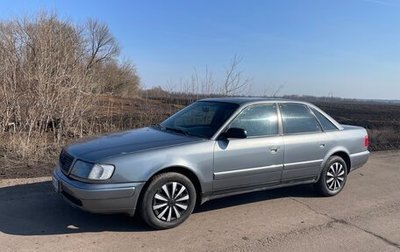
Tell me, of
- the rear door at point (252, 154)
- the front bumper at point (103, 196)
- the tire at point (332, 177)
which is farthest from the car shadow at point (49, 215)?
the tire at point (332, 177)

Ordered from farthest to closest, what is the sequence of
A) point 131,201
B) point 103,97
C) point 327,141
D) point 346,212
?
point 103,97 → point 327,141 → point 346,212 → point 131,201

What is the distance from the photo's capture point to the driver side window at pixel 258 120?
5636 mm

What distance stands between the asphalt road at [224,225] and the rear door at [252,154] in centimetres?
45

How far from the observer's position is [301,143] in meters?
6.06

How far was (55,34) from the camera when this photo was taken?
1029cm

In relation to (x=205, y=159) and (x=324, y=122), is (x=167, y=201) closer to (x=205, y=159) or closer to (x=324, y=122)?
(x=205, y=159)

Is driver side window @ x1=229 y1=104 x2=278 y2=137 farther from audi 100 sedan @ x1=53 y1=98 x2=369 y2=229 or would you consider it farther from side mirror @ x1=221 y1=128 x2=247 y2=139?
side mirror @ x1=221 y1=128 x2=247 y2=139

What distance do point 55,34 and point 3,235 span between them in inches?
277

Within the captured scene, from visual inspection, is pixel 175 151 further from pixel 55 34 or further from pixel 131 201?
pixel 55 34

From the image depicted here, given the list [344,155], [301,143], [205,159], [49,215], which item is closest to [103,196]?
[49,215]

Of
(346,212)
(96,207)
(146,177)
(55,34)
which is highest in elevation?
(55,34)

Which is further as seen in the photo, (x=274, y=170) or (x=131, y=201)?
(x=274, y=170)

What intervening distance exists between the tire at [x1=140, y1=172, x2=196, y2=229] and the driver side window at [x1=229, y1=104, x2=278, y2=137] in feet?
3.67

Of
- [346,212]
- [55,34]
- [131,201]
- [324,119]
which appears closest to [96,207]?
[131,201]
